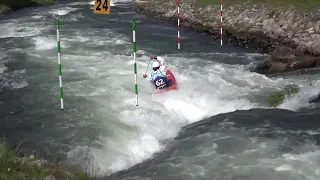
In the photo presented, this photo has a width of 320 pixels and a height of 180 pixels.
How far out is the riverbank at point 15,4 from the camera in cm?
2842

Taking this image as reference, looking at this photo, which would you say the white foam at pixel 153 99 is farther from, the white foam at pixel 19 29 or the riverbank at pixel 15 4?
the riverbank at pixel 15 4

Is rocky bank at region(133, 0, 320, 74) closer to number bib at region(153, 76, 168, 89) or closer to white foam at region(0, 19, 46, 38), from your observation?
number bib at region(153, 76, 168, 89)

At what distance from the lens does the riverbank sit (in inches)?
1119

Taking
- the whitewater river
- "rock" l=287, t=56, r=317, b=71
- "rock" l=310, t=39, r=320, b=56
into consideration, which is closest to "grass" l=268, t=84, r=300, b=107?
the whitewater river

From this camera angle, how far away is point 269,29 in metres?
16.1

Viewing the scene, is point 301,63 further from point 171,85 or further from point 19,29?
point 19,29

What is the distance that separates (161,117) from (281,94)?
3023 millimetres

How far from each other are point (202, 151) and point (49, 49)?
10.2 metres

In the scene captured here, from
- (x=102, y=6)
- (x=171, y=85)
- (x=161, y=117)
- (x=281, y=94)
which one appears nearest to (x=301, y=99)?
(x=281, y=94)

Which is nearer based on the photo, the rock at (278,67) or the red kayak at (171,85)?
the red kayak at (171,85)

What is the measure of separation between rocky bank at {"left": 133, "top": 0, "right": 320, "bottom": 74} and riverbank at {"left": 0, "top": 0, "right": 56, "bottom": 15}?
45.1 ft

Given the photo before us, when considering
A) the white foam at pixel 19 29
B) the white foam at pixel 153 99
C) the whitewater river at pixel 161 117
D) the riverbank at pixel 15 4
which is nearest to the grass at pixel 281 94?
the whitewater river at pixel 161 117

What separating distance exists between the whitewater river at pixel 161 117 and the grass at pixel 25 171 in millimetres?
893

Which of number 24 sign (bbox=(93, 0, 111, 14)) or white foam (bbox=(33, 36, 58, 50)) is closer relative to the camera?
number 24 sign (bbox=(93, 0, 111, 14))
